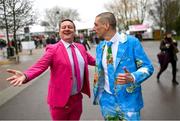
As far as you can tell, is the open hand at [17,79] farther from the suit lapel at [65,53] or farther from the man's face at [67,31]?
the man's face at [67,31]

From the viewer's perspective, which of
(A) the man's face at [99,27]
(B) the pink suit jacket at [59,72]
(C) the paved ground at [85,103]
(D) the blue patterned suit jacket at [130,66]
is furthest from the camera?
(C) the paved ground at [85,103]

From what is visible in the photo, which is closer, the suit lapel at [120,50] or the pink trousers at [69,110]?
the suit lapel at [120,50]

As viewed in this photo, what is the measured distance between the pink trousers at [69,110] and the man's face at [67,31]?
638 mm

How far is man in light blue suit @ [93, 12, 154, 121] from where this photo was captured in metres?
3.72

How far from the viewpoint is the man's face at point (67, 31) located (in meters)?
4.38

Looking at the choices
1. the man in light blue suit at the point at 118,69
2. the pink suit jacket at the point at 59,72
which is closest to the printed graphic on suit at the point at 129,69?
the man in light blue suit at the point at 118,69

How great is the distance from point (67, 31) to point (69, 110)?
2.85ft

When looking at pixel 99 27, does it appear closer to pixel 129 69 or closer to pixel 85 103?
pixel 129 69

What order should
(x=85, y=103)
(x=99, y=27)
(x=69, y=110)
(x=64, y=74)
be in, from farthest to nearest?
(x=85, y=103) < (x=69, y=110) < (x=64, y=74) < (x=99, y=27)

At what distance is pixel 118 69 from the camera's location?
12.3 ft

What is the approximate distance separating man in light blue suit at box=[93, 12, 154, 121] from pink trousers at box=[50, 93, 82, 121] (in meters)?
0.62

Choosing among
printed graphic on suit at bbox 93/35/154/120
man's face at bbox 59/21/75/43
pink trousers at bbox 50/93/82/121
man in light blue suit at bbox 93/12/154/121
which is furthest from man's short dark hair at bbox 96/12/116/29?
pink trousers at bbox 50/93/82/121

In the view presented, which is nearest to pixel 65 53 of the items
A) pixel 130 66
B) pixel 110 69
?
pixel 110 69

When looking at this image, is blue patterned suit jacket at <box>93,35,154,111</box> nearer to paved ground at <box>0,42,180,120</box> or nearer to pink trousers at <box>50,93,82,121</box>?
pink trousers at <box>50,93,82,121</box>
